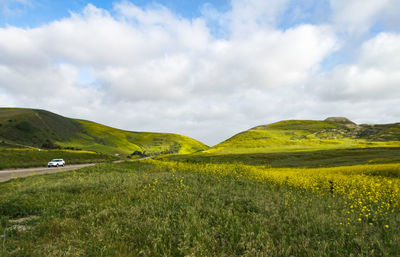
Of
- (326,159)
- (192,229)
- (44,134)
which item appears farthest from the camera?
(44,134)

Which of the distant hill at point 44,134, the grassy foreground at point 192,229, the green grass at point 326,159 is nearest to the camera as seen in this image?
the grassy foreground at point 192,229

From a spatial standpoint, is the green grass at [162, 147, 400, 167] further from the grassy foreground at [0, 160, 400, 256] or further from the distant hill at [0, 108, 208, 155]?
the distant hill at [0, 108, 208, 155]

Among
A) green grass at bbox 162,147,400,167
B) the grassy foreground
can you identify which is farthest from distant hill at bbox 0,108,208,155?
the grassy foreground

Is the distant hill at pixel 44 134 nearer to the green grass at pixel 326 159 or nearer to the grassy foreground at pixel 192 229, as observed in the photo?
the green grass at pixel 326 159

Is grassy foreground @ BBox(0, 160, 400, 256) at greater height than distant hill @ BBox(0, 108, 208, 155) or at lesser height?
lesser

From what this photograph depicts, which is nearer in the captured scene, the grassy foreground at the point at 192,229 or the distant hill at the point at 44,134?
the grassy foreground at the point at 192,229

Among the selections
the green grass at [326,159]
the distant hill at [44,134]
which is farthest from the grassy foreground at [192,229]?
the distant hill at [44,134]

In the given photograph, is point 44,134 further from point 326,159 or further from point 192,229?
point 192,229

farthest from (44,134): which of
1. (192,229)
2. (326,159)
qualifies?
(192,229)

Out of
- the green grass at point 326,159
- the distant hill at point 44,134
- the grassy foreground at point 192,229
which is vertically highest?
the distant hill at point 44,134

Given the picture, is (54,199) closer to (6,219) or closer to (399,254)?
(6,219)

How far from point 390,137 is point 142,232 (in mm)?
131773

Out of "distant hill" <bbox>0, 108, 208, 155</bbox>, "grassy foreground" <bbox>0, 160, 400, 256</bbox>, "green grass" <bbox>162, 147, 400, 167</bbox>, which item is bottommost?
"green grass" <bbox>162, 147, 400, 167</bbox>

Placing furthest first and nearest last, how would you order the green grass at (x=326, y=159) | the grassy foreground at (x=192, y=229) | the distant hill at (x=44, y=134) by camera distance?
the distant hill at (x=44, y=134) → the green grass at (x=326, y=159) → the grassy foreground at (x=192, y=229)
